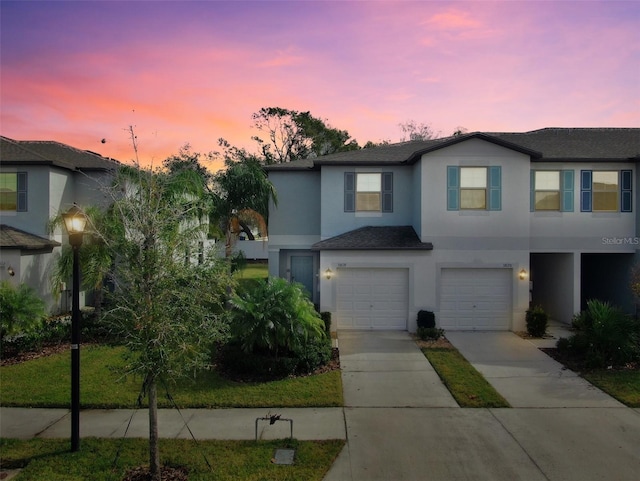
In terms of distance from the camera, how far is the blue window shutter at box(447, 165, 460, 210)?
14.8 meters

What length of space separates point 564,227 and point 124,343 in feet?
49.7

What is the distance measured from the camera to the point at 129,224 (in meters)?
5.79

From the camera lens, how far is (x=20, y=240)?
15305 mm

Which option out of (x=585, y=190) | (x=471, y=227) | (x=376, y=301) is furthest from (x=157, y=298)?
(x=585, y=190)

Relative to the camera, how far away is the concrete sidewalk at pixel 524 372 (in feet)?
28.5

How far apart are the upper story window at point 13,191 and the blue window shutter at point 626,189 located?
22.2 m

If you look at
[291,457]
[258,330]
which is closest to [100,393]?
[258,330]

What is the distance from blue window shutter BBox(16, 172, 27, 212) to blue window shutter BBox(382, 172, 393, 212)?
1371cm

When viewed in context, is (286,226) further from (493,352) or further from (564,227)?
(564,227)

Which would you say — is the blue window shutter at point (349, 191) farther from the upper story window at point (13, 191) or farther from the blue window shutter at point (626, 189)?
the upper story window at point (13, 191)

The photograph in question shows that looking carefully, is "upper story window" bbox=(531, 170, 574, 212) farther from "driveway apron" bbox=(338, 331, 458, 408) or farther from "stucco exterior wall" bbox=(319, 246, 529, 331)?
"driveway apron" bbox=(338, 331, 458, 408)

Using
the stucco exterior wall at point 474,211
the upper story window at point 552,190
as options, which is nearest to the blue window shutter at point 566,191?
the upper story window at point 552,190

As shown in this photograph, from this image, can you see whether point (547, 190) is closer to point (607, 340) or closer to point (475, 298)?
point (475, 298)

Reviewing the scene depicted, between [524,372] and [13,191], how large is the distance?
18560 millimetres
